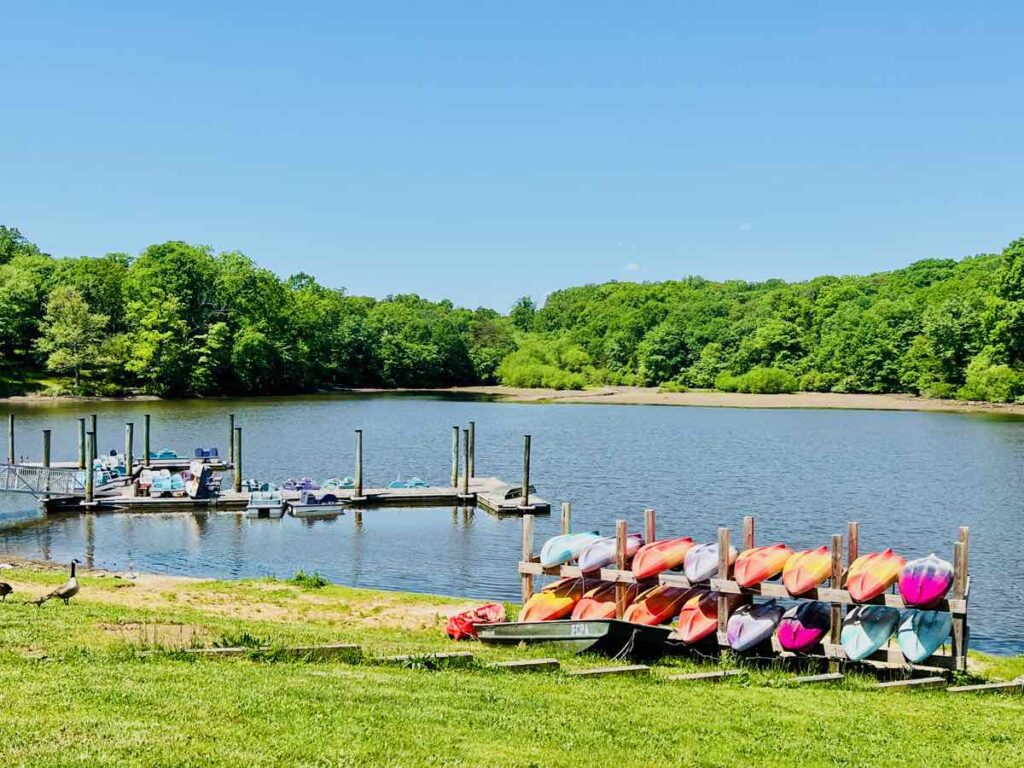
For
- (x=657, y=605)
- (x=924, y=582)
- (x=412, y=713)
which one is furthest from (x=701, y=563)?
(x=412, y=713)

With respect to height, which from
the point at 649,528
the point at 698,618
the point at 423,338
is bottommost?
the point at 698,618

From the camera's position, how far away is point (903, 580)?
16.0m

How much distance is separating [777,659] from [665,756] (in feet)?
24.0

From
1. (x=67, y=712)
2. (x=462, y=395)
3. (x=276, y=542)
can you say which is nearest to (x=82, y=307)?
(x=462, y=395)

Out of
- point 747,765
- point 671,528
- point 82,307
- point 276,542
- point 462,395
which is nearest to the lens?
point 747,765

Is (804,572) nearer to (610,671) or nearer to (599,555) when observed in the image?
(599,555)

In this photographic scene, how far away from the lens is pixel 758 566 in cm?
1697

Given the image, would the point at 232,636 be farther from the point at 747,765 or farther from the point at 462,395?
the point at 462,395

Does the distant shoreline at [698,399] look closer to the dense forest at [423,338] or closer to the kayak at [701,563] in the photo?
the dense forest at [423,338]

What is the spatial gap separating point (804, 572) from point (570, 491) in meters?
30.4

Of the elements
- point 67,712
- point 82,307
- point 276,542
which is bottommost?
point 276,542

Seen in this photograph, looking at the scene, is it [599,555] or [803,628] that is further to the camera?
[599,555]

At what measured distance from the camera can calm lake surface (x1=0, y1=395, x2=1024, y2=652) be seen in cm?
3031

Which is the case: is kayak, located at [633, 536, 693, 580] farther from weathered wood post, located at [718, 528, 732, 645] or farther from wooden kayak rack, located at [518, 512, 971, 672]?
weathered wood post, located at [718, 528, 732, 645]
